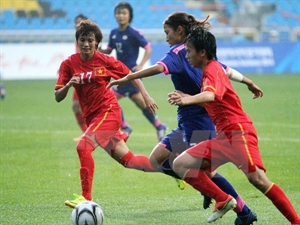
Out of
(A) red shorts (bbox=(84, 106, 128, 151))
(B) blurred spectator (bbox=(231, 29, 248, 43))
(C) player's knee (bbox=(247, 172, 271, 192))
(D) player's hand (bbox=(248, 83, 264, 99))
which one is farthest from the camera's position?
(B) blurred spectator (bbox=(231, 29, 248, 43))

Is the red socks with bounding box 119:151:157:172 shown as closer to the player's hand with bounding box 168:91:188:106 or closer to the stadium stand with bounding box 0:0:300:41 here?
the player's hand with bounding box 168:91:188:106

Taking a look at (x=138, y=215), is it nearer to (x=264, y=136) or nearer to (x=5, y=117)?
(x=264, y=136)

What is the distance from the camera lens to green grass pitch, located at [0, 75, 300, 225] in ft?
21.0

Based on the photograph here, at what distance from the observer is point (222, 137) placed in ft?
18.0

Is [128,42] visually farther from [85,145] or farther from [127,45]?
[85,145]

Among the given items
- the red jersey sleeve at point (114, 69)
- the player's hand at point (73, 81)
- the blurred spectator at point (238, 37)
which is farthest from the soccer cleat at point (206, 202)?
the blurred spectator at point (238, 37)

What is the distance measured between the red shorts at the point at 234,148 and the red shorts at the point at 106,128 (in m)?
1.50

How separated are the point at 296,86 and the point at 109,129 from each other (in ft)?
48.8

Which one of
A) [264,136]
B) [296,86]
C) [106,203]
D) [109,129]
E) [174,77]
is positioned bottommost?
[296,86]

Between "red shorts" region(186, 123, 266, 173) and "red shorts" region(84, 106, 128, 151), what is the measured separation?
1500 mm

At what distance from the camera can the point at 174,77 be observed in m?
6.34

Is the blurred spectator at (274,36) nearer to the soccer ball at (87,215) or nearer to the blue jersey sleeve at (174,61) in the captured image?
the blue jersey sleeve at (174,61)

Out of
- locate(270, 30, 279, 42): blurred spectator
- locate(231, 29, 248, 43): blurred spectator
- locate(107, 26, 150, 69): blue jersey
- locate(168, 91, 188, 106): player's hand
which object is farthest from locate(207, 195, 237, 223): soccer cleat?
locate(231, 29, 248, 43): blurred spectator

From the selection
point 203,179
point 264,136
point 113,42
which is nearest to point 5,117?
point 113,42
